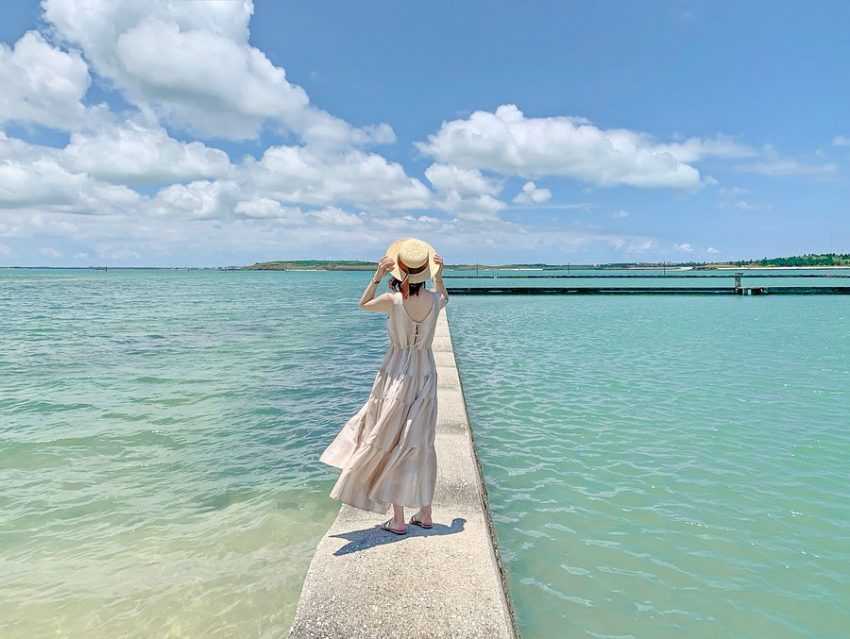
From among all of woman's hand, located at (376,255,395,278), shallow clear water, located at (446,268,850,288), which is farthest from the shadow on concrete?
shallow clear water, located at (446,268,850,288)

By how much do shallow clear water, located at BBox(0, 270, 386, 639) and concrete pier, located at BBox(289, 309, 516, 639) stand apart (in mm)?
684

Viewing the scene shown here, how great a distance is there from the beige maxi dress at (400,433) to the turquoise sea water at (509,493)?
1060 mm

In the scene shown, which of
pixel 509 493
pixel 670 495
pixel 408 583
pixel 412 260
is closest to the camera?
pixel 408 583

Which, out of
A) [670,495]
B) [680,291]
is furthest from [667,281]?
[670,495]

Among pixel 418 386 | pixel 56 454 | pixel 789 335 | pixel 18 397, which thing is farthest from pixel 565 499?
pixel 789 335

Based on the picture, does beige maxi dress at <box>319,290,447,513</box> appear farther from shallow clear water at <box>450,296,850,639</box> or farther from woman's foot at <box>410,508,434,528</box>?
shallow clear water at <box>450,296,850,639</box>

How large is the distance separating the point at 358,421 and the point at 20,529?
366 cm

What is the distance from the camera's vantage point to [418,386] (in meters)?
3.35

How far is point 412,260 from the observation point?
318 centimetres

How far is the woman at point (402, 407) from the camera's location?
3.27m

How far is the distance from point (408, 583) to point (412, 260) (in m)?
1.86

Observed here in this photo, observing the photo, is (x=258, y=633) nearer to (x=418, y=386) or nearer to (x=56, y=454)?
(x=418, y=386)

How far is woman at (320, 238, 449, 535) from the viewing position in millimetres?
3270

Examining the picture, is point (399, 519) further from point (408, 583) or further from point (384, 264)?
point (384, 264)
